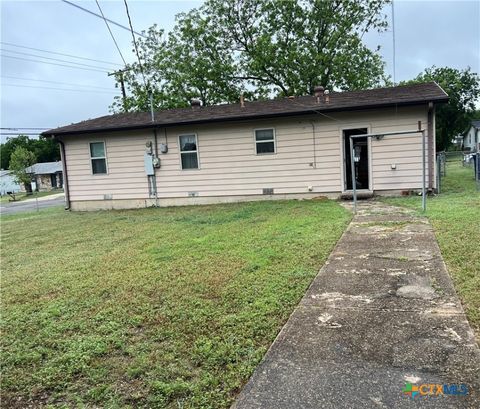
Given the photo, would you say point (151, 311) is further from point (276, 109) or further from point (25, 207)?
point (25, 207)

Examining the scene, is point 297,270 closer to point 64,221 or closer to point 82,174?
point 64,221

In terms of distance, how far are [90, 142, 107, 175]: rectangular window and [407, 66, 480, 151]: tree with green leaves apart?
102ft

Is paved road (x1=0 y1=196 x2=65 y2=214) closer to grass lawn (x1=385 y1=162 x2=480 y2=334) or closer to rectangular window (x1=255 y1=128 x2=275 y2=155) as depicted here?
rectangular window (x1=255 y1=128 x2=275 y2=155)

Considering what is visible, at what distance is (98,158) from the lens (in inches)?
508

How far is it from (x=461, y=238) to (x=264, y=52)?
18400 millimetres

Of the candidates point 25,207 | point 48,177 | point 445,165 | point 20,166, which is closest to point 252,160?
point 445,165

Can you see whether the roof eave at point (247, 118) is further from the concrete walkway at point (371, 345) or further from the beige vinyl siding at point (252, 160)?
the concrete walkway at point (371, 345)

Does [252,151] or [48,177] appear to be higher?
[252,151]

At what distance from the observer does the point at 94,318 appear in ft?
10.5

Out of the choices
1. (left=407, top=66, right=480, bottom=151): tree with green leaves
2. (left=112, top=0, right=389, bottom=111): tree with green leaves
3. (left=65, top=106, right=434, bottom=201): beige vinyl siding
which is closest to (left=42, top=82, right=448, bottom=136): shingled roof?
(left=65, top=106, right=434, bottom=201): beige vinyl siding

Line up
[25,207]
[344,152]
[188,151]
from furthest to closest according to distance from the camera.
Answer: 1. [25,207]
2. [188,151]
3. [344,152]

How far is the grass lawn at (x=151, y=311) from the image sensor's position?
2.20 meters

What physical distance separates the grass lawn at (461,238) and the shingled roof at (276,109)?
2.67 m

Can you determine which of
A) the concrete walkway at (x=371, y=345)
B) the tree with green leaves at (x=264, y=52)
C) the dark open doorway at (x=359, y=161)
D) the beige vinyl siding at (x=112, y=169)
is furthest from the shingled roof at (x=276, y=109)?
the tree with green leaves at (x=264, y=52)
